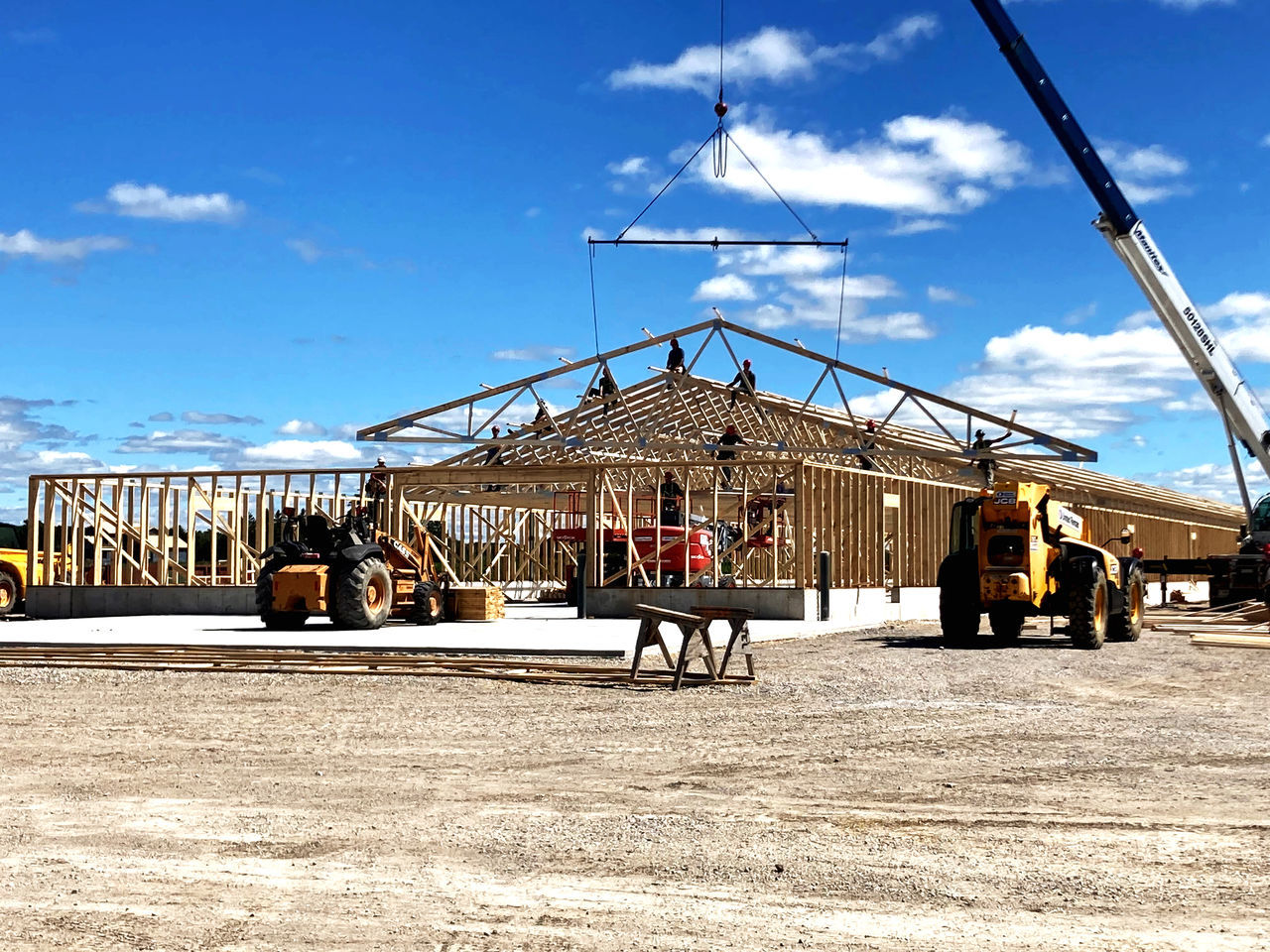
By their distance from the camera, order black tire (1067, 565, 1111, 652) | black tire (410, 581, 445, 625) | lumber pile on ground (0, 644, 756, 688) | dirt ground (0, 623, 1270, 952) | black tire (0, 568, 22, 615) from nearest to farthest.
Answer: dirt ground (0, 623, 1270, 952) < lumber pile on ground (0, 644, 756, 688) < black tire (1067, 565, 1111, 652) < black tire (410, 581, 445, 625) < black tire (0, 568, 22, 615)

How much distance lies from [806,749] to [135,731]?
180 inches

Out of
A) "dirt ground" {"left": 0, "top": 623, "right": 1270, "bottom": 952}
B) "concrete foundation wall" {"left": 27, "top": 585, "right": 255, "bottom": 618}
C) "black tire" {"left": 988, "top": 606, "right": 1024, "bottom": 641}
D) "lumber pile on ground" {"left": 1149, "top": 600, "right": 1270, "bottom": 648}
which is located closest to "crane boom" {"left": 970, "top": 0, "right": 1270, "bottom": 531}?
"lumber pile on ground" {"left": 1149, "top": 600, "right": 1270, "bottom": 648}

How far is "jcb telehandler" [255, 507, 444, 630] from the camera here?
18.9 metres

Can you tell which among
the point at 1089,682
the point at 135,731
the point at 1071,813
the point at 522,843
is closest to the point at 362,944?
the point at 522,843

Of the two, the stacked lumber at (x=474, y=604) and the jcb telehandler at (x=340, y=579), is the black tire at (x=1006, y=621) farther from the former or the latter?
the jcb telehandler at (x=340, y=579)

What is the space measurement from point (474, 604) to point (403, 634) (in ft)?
12.0

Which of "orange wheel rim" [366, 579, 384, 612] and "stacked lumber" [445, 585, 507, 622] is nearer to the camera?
"orange wheel rim" [366, 579, 384, 612]

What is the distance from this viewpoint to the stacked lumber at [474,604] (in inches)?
858

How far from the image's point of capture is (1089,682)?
1315cm

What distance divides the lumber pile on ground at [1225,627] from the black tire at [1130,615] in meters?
0.73

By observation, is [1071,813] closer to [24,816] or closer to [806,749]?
[806,749]

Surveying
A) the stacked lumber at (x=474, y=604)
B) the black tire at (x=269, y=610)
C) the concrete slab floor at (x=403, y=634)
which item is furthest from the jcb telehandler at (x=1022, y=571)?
the black tire at (x=269, y=610)

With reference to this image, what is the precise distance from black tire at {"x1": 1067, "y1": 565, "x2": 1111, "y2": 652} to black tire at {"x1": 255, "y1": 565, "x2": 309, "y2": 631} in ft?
33.3

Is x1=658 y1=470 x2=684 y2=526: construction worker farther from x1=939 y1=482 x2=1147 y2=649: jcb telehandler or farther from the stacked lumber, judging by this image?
x1=939 y1=482 x2=1147 y2=649: jcb telehandler
